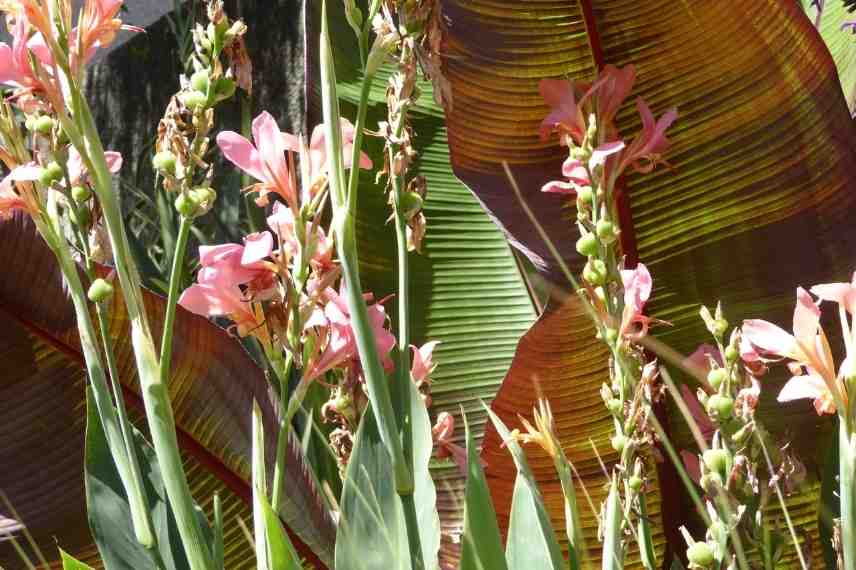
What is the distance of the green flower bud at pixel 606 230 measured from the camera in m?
0.48

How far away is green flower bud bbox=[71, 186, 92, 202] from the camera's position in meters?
0.49

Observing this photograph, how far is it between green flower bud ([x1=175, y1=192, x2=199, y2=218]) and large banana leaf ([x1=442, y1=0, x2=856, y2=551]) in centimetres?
45

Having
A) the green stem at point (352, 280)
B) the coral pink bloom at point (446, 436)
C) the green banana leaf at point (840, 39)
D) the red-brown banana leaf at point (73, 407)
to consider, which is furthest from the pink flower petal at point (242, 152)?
the green banana leaf at point (840, 39)

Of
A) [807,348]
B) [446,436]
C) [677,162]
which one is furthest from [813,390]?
[677,162]

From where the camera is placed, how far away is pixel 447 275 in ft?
3.74

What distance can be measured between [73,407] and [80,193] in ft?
1.48

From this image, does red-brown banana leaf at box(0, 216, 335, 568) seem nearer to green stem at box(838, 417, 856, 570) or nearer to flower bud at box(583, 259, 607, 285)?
flower bud at box(583, 259, 607, 285)

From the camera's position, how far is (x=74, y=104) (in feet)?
1.34

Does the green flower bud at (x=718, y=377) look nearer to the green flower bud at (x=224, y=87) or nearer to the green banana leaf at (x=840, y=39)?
the green flower bud at (x=224, y=87)

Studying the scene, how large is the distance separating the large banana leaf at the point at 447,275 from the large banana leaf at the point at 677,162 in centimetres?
15

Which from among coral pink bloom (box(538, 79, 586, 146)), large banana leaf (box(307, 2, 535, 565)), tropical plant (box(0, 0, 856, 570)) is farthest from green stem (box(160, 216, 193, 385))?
large banana leaf (box(307, 2, 535, 565))

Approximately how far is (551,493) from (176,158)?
22.8 inches

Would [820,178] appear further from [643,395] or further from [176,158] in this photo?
[176,158]

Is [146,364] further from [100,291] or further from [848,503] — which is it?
[848,503]
